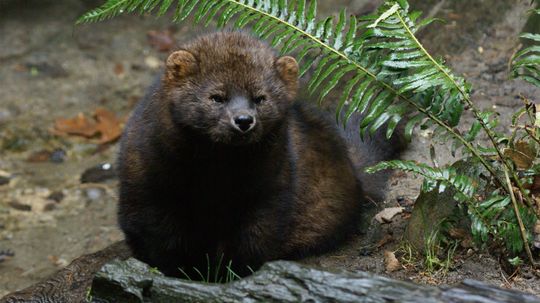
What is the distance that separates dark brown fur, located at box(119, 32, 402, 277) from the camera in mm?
5621

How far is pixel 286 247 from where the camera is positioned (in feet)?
21.6

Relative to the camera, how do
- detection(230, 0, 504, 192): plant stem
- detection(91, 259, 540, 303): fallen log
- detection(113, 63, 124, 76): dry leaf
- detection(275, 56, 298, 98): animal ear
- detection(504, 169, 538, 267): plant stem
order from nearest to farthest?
detection(91, 259, 540, 303): fallen log
detection(504, 169, 538, 267): plant stem
detection(230, 0, 504, 192): plant stem
detection(275, 56, 298, 98): animal ear
detection(113, 63, 124, 76): dry leaf

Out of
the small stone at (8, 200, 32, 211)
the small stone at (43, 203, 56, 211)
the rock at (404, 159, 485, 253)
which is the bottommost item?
the small stone at (8, 200, 32, 211)

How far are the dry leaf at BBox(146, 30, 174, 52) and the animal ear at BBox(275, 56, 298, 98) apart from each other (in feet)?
20.0

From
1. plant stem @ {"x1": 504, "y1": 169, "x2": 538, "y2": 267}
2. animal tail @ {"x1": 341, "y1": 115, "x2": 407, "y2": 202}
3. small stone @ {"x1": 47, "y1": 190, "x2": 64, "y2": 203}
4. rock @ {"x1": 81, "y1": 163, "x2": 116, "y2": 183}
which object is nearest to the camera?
plant stem @ {"x1": 504, "y1": 169, "x2": 538, "y2": 267}

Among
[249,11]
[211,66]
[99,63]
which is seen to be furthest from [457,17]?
[99,63]

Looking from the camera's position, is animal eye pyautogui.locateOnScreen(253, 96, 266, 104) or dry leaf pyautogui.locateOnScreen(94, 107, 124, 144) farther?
dry leaf pyautogui.locateOnScreen(94, 107, 124, 144)

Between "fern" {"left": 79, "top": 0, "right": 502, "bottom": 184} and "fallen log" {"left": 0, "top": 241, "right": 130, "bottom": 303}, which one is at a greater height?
"fern" {"left": 79, "top": 0, "right": 502, "bottom": 184}

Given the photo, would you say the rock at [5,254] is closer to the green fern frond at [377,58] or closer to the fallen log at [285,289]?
the green fern frond at [377,58]

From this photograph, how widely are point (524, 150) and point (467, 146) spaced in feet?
1.44

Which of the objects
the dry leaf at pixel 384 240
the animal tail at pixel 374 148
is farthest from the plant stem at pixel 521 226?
the animal tail at pixel 374 148

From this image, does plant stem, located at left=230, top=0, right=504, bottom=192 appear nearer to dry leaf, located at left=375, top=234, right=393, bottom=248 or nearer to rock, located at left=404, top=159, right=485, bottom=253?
rock, located at left=404, top=159, right=485, bottom=253

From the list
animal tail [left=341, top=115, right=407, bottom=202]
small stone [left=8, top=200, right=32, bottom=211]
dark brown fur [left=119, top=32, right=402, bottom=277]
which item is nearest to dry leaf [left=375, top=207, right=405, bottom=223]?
dark brown fur [left=119, top=32, right=402, bottom=277]

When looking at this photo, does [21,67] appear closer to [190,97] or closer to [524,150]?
[190,97]
